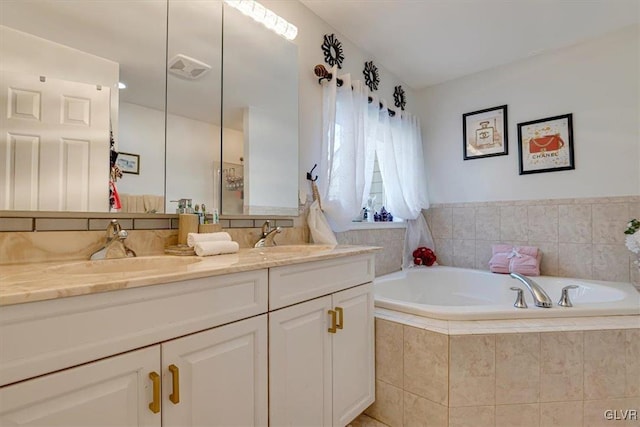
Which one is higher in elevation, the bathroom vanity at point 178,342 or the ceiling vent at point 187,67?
the ceiling vent at point 187,67

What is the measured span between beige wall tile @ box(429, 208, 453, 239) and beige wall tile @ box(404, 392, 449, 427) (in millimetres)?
1869

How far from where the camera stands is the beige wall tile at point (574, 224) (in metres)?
2.45

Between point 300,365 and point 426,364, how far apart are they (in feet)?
2.20

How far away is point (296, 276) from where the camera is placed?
1258mm

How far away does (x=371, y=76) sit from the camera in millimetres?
2637

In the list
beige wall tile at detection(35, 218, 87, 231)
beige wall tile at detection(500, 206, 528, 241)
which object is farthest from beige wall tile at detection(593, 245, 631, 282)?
beige wall tile at detection(35, 218, 87, 231)

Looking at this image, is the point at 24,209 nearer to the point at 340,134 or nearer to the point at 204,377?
the point at 204,377

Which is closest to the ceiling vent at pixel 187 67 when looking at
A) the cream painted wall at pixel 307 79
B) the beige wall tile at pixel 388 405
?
the cream painted wall at pixel 307 79

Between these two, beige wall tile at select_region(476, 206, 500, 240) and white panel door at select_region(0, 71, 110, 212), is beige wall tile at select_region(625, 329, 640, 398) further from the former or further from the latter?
white panel door at select_region(0, 71, 110, 212)

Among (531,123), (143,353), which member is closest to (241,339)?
(143,353)

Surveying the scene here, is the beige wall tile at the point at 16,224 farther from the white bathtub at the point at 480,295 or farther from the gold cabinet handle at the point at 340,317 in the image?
the white bathtub at the point at 480,295

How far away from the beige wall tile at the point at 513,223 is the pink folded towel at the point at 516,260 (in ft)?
0.33

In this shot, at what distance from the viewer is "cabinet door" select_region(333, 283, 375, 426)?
4.75 feet

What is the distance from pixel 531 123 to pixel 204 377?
301cm
